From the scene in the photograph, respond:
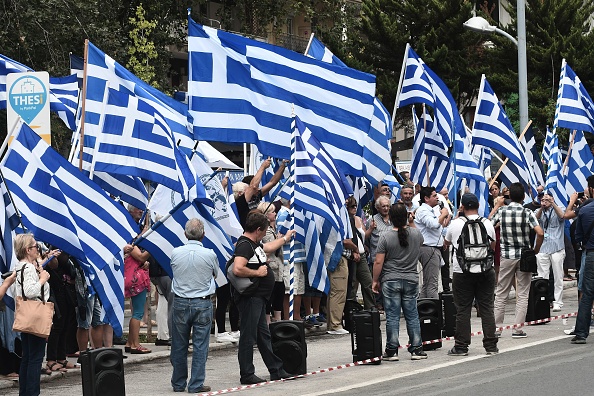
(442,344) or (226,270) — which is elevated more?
(226,270)

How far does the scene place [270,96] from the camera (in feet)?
47.7

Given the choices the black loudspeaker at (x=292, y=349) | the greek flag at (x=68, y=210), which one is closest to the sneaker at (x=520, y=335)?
the black loudspeaker at (x=292, y=349)

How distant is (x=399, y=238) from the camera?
13602 millimetres

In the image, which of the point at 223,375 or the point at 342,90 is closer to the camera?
the point at 223,375

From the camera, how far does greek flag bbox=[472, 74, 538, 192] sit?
19.3m

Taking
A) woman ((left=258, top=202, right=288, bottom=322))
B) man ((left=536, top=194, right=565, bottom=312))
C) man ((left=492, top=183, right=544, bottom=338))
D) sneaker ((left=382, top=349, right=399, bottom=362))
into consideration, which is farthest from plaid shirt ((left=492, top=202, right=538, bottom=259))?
man ((left=536, top=194, right=565, bottom=312))

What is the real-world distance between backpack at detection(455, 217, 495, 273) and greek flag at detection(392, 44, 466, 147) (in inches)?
210

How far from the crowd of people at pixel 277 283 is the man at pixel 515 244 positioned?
2cm

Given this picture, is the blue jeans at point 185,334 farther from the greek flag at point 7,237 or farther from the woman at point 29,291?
the greek flag at point 7,237

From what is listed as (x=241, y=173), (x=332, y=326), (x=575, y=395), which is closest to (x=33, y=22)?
(x=241, y=173)

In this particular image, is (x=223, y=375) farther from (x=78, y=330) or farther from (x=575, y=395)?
(x=575, y=395)

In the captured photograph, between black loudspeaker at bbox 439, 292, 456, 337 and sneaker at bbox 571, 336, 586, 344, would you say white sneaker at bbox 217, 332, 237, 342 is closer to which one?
black loudspeaker at bbox 439, 292, 456, 337

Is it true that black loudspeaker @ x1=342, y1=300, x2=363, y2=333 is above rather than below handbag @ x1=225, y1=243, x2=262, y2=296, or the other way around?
below

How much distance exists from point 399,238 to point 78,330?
12.3 ft
